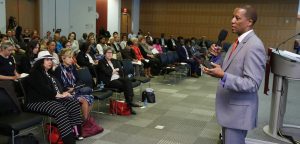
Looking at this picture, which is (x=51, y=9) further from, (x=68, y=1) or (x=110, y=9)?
(x=110, y=9)

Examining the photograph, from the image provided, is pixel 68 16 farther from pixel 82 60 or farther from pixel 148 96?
pixel 148 96

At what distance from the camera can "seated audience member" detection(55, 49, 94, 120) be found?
4.35 m

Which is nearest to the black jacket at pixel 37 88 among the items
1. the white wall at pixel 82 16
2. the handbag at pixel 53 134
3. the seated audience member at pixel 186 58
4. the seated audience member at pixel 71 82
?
the handbag at pixel 53 134

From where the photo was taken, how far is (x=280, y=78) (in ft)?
12.1

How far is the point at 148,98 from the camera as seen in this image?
610cm

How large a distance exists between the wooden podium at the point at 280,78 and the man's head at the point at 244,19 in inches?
67.8

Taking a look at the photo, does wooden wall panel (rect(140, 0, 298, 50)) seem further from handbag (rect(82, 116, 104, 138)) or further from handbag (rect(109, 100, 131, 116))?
Result: handbag (rect(82, 116, 104, 138))

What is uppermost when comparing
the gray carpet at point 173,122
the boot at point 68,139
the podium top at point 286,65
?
the podium top at point 286,65

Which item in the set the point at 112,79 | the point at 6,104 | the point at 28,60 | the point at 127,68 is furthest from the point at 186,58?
the point at 6,104

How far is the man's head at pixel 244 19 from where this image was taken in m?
1.96

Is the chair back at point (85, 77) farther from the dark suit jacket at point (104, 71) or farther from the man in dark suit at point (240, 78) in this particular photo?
the man in dark suit at point (240, 78)

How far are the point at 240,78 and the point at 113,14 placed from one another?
14589mm

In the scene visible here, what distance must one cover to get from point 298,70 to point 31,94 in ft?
11.0

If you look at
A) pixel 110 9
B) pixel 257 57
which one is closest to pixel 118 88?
pixel 257 57
